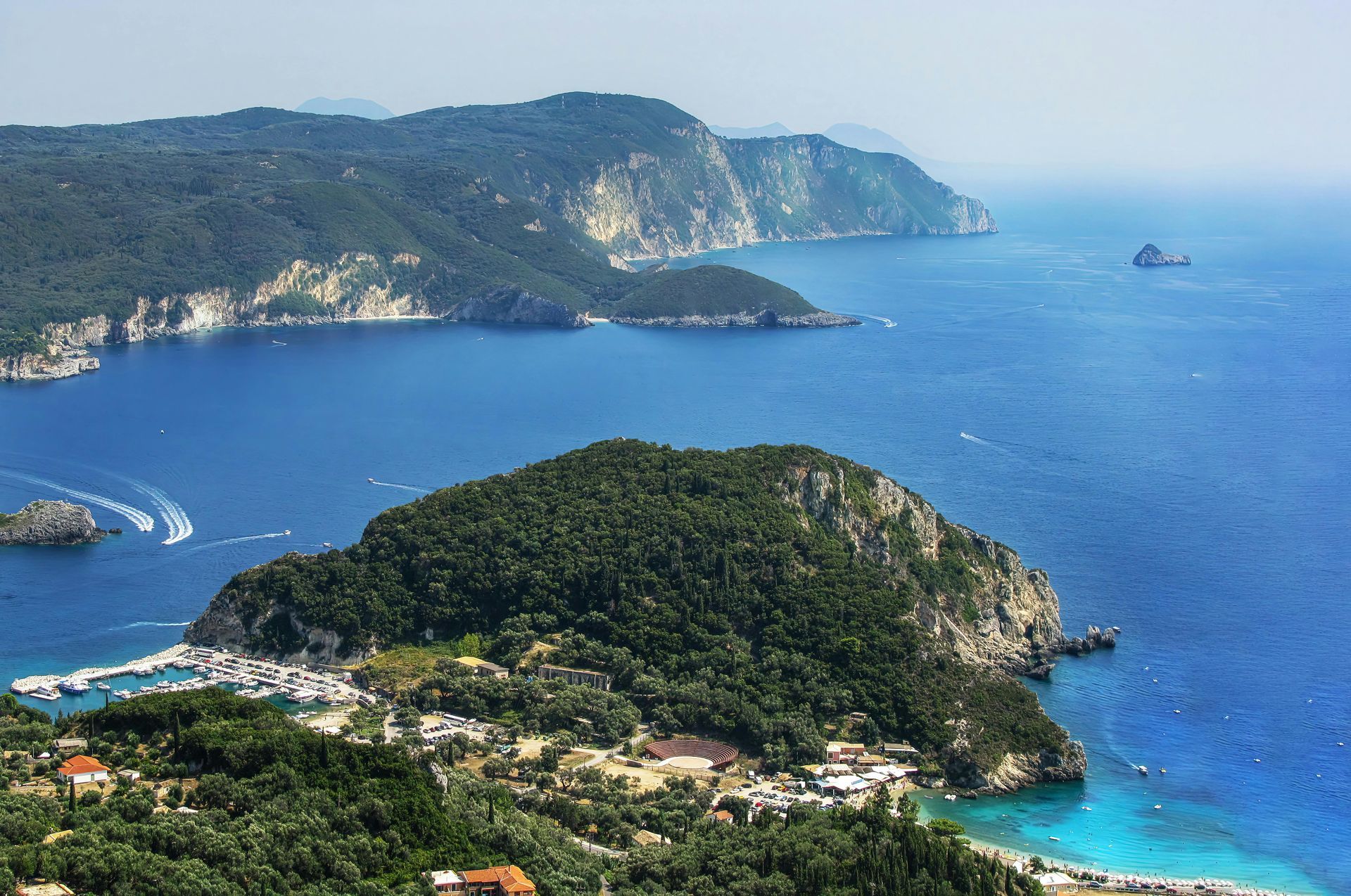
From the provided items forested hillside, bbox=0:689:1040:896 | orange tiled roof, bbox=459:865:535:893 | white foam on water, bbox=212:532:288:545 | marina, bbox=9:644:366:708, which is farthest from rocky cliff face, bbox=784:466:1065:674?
orange tiled roof, bbox=459:865:535:893

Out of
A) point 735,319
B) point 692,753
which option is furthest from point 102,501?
point 735,319

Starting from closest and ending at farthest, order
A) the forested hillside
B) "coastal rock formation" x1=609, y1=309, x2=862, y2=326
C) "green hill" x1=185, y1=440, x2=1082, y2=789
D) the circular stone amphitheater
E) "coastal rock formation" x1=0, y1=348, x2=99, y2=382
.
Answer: the forested hillside
the circular stone amphitheater
"green hill" x1=185, y1=440, x2=1082, y2=789
"coastal rock formation" x1=0, y1=348, x2=99, y2=382
"coastal rock formation" x1=609, y1=309, x2=862, y2=326

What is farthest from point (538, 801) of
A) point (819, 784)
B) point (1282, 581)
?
point (1282, 581)

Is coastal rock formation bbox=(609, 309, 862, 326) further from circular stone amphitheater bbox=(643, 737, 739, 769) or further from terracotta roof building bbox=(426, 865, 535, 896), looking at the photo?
terracotta roof building bbox=(426, 865, 535, 896)

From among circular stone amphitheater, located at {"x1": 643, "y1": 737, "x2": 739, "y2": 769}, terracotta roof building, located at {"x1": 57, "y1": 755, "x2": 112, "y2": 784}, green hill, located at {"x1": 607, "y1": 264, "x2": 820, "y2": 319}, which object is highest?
green hill, located at {"x1": 607, "y1": 264, "x2": 820, "y2": 319}

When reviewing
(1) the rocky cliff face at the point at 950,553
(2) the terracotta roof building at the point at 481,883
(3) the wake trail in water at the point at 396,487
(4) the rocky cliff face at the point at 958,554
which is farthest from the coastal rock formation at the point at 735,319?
(2) the terracotta roof building at the point at 481,883

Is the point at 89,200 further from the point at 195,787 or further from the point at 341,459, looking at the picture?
the point at 195,787
